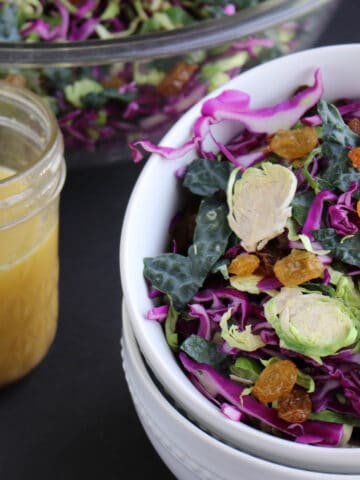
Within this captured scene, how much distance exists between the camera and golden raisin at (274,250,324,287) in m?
0.74

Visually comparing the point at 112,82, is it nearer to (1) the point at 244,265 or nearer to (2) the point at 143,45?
(2) the point at 143,45

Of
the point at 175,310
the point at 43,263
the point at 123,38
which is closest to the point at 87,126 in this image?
the point at 123,38

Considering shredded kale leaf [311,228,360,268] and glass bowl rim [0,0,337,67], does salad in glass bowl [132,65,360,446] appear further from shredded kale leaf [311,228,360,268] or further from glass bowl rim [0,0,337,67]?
glass bowl rim [0,0,337,67]

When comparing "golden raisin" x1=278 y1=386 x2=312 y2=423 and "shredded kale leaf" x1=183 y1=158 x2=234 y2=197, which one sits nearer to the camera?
"golden raisin" x1=278 y1=386 x2=312 y2=423

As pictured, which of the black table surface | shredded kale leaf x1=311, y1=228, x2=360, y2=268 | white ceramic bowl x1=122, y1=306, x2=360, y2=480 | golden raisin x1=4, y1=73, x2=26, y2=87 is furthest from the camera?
golden raisin x1=4, y1=73, x2=26, y2=87

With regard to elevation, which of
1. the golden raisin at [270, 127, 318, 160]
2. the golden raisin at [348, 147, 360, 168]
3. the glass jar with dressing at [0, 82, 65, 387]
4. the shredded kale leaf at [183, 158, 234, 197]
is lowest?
the glass jar with dressing at [0, 82, 65, 387]

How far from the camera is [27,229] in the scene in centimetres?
88

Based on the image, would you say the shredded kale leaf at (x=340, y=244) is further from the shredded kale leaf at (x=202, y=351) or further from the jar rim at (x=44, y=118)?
the jar rim at (x=44, y=118)

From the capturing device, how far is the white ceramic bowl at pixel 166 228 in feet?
2.10

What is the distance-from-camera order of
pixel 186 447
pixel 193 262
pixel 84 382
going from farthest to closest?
1. pixel 84 382
2. pixel 193 262
3. pixel 186 447

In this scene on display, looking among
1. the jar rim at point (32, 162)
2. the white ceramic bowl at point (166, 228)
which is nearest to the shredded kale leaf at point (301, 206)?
the white ceramic bowl at point (166, 228)

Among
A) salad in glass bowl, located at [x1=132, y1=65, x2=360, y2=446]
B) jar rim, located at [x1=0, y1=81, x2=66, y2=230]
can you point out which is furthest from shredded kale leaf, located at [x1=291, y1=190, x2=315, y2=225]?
jar rim, located at [x1=0, y1=81, x2=66, y2=230]

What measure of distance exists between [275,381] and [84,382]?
13.3 inches

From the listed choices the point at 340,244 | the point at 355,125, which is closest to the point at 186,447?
the point at 340,244
